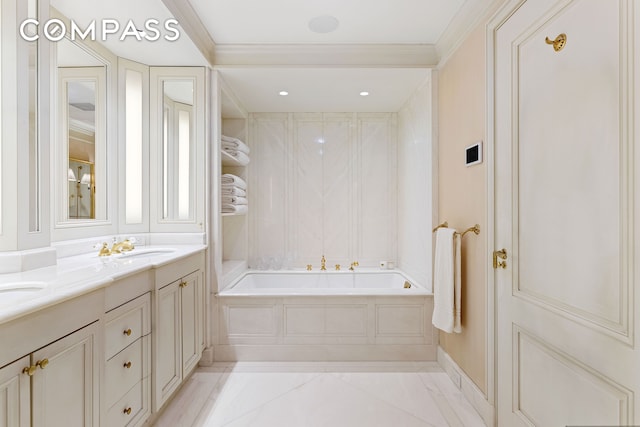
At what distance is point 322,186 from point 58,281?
266 cm

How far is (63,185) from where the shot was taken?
6.38 ft

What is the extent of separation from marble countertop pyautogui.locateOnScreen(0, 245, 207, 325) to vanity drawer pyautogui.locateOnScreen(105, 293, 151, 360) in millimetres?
161

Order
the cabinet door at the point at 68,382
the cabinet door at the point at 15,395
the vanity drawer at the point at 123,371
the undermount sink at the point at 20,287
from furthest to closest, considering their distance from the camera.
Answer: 1. the vanity drawer at the point at 123,371
2. the undermount sink at the point at 20,287
3. the cabinet door at the point at 68,382
4. the cabinet door at the point at 15,395

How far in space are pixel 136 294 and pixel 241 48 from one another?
6.35 feet

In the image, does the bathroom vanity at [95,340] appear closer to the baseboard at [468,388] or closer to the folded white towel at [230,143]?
the folded white towel at [230,143]

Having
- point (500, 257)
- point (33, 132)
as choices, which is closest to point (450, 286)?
point (500, 257)

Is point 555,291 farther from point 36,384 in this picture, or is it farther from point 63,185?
point 63,185

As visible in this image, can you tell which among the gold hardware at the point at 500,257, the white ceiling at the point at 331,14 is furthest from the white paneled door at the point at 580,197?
the white ceiling at the point at 331,14

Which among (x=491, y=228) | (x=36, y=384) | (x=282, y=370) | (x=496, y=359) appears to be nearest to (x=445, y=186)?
(x=491, y=228)

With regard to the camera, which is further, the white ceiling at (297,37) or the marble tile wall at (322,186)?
the marble tile wall at (322,186)

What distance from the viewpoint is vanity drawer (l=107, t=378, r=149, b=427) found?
1.39m

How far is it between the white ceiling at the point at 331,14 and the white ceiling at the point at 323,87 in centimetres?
22

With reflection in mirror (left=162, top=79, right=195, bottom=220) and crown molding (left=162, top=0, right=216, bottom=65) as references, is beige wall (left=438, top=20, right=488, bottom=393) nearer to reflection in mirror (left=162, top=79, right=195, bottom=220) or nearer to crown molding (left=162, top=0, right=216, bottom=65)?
crown molding (left=162, top=0, right=216, bottom=65)

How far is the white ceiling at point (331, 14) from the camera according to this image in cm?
202
